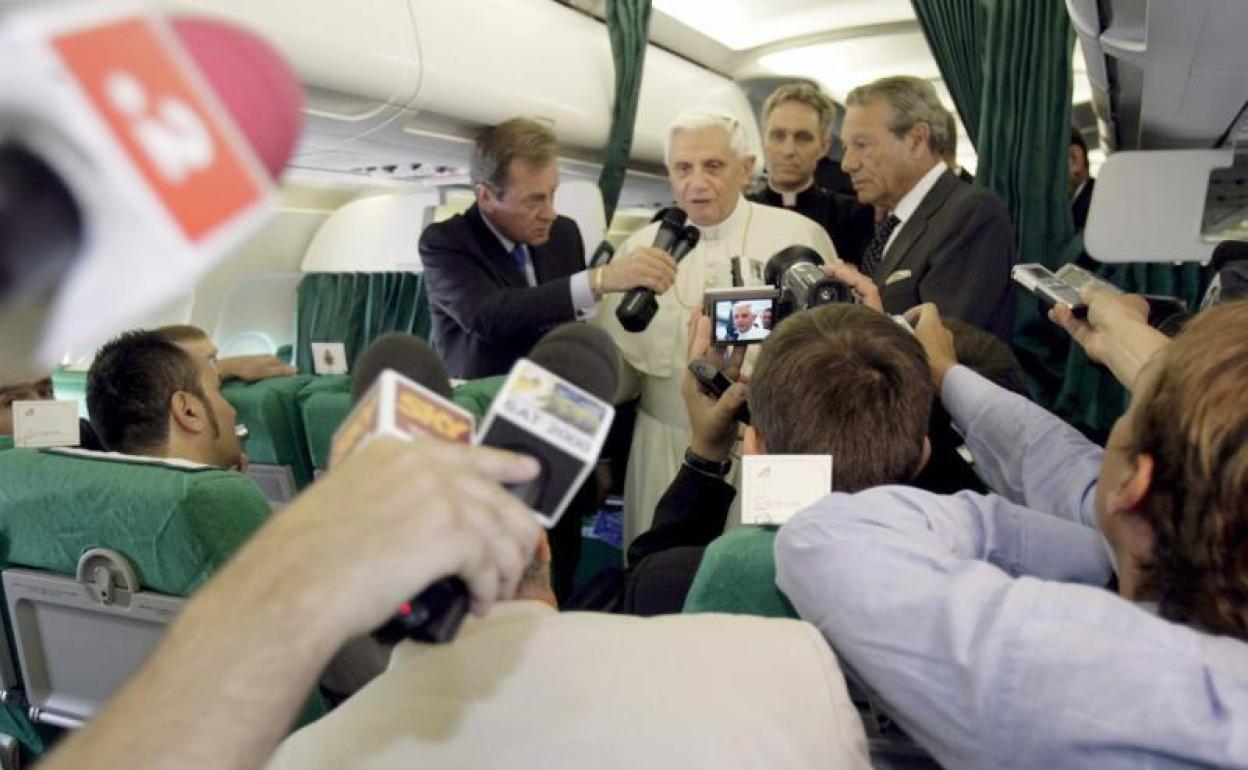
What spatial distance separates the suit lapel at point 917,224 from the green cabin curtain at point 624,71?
1.66 m

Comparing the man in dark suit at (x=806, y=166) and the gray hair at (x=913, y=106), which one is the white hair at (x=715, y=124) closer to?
the gray hair at (x=913, y=106)

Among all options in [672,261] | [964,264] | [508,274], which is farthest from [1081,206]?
[508,274]

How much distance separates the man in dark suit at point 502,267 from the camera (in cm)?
269

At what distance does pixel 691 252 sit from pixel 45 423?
183cm

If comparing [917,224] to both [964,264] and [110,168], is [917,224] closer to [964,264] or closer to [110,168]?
[964,264]

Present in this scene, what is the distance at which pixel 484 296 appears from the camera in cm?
281

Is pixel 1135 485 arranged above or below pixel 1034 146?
below

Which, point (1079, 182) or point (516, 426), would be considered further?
point (1079, 182)

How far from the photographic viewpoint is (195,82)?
33 centimetres

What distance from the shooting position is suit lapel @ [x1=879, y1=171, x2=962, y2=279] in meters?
2.46

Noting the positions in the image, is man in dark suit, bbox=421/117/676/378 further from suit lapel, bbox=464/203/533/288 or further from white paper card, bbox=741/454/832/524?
white paper card, bbox=741/454/832/524

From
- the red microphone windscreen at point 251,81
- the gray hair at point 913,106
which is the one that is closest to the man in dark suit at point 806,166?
the gray hair at point 913,106

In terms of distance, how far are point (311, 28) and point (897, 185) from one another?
164 centimetres

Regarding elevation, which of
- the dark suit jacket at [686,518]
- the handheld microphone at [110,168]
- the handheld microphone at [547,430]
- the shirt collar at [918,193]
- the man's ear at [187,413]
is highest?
the shirt collar at [918,193]
